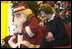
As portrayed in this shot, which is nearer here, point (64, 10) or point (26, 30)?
point (26, 30)

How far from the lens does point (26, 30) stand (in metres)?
2.09

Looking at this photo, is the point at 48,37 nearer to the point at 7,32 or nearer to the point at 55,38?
the point at 55,38

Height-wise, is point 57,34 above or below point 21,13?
below

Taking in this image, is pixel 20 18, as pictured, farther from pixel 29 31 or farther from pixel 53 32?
pixel 53 32

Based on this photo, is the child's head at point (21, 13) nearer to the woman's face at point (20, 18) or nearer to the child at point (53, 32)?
the woman's face at point (20, 18)

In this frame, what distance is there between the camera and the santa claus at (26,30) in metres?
2.07

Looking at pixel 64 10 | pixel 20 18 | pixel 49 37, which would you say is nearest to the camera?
pixel 49 37

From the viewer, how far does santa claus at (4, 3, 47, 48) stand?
207cm

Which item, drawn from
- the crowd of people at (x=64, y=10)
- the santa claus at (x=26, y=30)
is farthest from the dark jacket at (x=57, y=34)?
the crowd of people at (x=64, y=10)

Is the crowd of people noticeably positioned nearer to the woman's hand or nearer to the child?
the child

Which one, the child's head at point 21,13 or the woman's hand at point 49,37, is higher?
the child's head at point 21,13

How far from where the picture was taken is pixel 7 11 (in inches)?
185

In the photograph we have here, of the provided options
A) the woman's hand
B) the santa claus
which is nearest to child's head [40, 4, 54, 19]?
the santa claus

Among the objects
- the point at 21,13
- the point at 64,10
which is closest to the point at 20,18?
the point at 21,13
